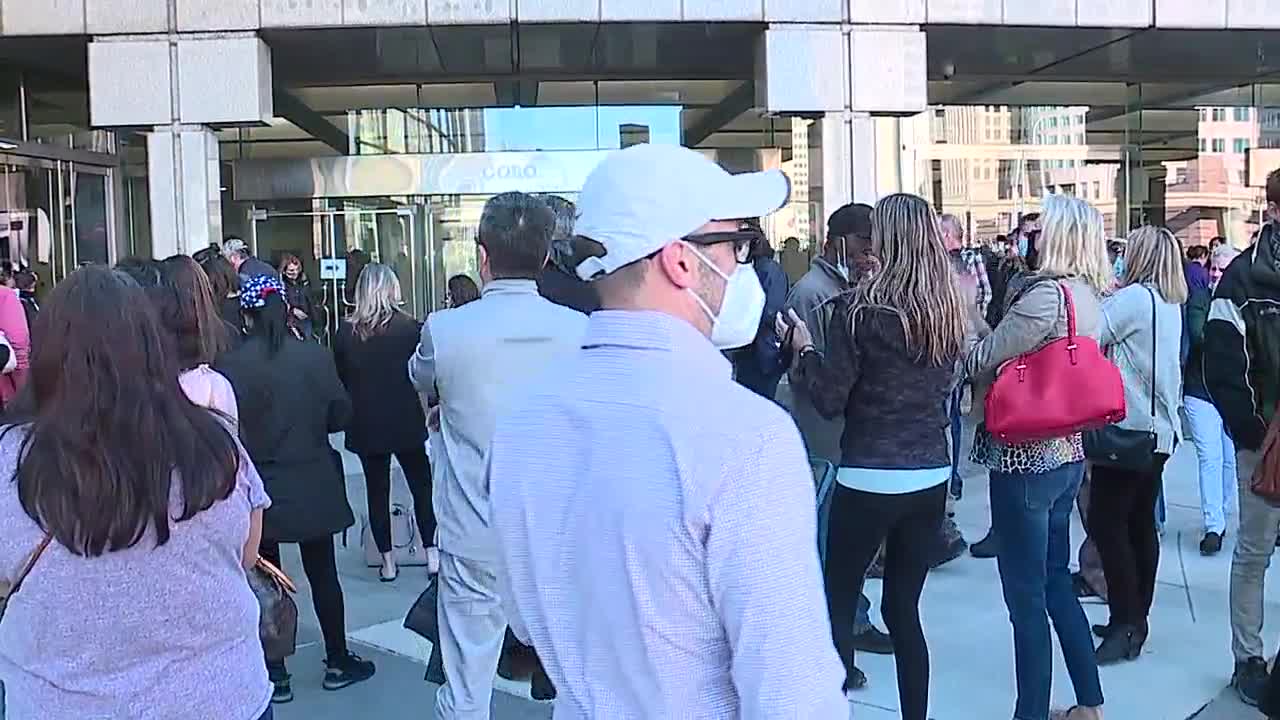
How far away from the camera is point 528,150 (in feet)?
51.7

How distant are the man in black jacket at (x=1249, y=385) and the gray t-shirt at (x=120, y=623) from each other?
3810mm

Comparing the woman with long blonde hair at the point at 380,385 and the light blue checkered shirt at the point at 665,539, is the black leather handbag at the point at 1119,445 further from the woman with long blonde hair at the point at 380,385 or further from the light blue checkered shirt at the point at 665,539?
the light blue checkered shirt at the point at 665,539

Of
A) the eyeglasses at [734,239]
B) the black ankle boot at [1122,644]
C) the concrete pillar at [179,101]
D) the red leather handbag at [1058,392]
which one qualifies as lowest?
the black ankle boot at [1122,644]

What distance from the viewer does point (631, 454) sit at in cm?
170

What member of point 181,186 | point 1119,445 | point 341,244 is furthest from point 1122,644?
point 341,244

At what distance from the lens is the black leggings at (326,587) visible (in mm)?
5539

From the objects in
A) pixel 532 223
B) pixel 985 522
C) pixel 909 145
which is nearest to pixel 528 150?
pixel 909 145

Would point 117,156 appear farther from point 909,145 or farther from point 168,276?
point 168,276

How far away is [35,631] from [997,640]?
466 cm

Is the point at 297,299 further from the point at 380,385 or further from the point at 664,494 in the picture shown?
the point at 664,494

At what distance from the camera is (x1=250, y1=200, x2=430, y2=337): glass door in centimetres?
1582

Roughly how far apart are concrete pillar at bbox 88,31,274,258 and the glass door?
4088 mm

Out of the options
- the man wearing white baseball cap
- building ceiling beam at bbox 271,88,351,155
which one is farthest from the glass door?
the man wearing white baseball cap

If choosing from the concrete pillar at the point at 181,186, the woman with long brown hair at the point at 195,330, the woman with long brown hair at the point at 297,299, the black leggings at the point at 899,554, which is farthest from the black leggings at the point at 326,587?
the concrete pillar at the point at 181,186
